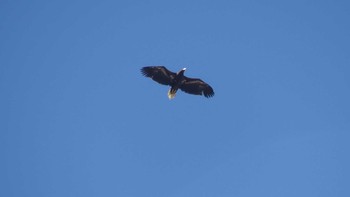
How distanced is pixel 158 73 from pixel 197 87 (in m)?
2.39

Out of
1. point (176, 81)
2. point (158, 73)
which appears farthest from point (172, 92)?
point (158, 73)

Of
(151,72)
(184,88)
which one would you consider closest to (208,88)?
(184,88)

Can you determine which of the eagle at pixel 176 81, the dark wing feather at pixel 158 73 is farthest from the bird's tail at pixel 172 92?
the dark wing feather at pixel 158 73

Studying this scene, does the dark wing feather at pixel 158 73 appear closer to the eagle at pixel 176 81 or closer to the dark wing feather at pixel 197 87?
the eagle at pixel 176 81

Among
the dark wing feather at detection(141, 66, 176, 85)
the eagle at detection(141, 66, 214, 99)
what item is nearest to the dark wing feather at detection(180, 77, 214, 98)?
the eagle at detection(141, 66, 214, 99)

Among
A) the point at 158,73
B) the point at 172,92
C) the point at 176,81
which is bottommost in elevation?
the point at 172,92

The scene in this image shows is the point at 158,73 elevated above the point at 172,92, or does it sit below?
above

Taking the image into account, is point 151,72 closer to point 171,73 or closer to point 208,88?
point 171,73

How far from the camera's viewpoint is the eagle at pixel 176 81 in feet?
103

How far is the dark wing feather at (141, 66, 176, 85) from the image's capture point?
103ft

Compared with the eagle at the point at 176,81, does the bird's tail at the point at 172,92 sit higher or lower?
lower

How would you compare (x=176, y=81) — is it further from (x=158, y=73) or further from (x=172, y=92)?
(x=158, y=73)

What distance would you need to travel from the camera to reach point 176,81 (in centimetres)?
3178

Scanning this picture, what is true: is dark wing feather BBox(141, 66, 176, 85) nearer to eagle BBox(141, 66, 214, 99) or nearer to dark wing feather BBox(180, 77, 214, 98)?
eagle BBox(141, 66, 214, 99)
